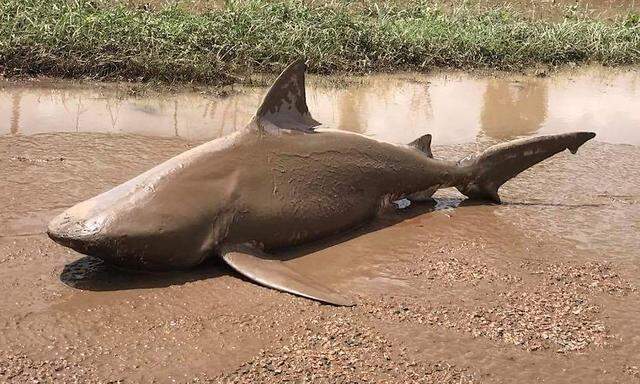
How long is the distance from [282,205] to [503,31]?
9002 mm

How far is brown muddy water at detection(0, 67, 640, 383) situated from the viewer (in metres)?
3.98

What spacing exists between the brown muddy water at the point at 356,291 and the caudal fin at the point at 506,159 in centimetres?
20

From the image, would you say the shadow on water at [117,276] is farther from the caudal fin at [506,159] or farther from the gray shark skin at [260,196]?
the caudal fin at [506,159]

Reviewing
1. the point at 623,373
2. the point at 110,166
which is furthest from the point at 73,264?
the point at 623,373

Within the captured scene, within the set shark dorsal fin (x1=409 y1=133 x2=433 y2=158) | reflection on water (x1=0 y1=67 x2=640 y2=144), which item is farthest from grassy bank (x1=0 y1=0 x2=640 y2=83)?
shark dorsal fin (x1=409 y1=133 x2=433 y2=158)

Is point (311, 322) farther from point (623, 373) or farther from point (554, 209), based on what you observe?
point (554, 209)

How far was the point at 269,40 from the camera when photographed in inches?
428

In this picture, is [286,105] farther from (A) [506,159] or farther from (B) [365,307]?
(A) [506,159]

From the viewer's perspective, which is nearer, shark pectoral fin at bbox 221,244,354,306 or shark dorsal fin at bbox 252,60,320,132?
shark pectoral fin at bbox 221,244,354,306

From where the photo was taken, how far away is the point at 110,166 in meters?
6.67

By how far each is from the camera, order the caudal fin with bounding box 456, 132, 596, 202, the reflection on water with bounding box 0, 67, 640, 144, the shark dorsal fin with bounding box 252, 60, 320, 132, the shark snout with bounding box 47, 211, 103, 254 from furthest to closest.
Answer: the reflection on water with bounding box 0, 67, 640, 144
the caudal fin with bounding box 456, 132, 596, 202
the shark dorsal fin with bounding box 252, 60, 320, 132
the shark snout with bounding box 47, 211, 103, 254

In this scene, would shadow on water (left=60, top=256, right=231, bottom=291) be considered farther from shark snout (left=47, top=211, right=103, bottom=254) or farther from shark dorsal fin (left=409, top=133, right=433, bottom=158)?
shark dorsal fin (left=409, top=133, right=433, bottom=158)

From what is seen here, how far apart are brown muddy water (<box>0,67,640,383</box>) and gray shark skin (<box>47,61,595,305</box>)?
0.17 meters

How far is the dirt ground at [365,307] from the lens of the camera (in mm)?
3943
